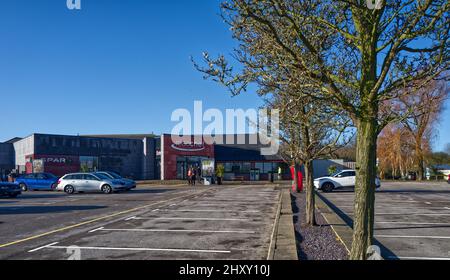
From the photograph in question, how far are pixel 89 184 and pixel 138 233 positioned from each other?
1854 cm

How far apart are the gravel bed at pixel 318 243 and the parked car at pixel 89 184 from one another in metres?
17.9

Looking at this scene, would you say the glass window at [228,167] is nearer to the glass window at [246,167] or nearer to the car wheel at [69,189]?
the glass window at [246,167]

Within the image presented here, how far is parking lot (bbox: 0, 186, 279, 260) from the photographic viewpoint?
351 inches

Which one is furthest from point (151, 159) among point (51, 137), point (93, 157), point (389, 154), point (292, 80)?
point (292, 80)

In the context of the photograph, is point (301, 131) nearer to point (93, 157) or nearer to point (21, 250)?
point (21, 250)

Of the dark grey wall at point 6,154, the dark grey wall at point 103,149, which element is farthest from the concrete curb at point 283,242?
the dark grey wall at point 6,154

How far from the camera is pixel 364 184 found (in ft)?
17.4

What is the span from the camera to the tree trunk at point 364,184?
5.28 metres

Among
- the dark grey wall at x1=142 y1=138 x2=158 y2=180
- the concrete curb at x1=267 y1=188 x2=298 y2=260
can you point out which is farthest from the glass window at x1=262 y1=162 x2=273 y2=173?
the concrete curb at x1=267 y1=188 x2=298 y2=260

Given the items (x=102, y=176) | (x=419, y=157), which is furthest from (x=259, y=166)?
(x=102, y=176)

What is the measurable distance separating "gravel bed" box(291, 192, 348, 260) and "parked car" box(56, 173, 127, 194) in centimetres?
1788

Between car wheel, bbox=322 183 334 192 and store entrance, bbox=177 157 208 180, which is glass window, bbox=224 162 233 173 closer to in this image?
store entrance, bbox=177 157 208 180

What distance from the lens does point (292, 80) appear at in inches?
220

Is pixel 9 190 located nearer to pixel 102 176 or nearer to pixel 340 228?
pixel 102 176
